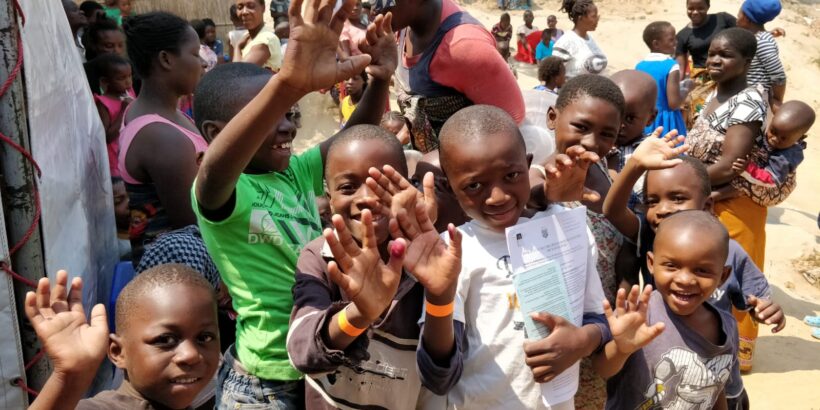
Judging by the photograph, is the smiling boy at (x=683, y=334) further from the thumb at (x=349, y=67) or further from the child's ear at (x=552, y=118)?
the thumb at (x=349, y=67)

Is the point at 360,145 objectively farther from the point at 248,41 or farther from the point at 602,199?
the point at 248,41

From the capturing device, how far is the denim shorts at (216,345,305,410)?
2086 millimetres

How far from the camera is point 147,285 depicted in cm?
→ 195

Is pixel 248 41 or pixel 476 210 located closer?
pixel 476 210

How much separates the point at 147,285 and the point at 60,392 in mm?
498

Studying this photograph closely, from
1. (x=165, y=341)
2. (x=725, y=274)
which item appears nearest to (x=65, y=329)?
(x=165, y=341)

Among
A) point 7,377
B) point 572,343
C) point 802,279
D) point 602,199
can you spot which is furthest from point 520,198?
point 802,279

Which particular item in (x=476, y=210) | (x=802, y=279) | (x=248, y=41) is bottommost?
(x=802, y=279)

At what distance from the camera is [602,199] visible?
2693 mm

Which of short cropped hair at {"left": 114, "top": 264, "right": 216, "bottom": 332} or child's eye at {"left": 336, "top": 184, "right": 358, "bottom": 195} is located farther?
child's eye at {"left": 336, "top": 184, "right": 358, "bottom": 195}

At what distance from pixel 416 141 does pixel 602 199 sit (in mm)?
779

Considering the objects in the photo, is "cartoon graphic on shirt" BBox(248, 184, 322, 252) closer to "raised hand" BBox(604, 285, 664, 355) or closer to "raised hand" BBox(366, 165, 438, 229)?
"raised hand" BBox(366, 165, 438, 229)

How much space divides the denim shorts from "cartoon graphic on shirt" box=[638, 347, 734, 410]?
1176 millimetres

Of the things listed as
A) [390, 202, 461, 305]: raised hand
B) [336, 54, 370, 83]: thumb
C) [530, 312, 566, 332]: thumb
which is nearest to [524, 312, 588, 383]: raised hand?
[530, 312, 566, 332]: thumb
